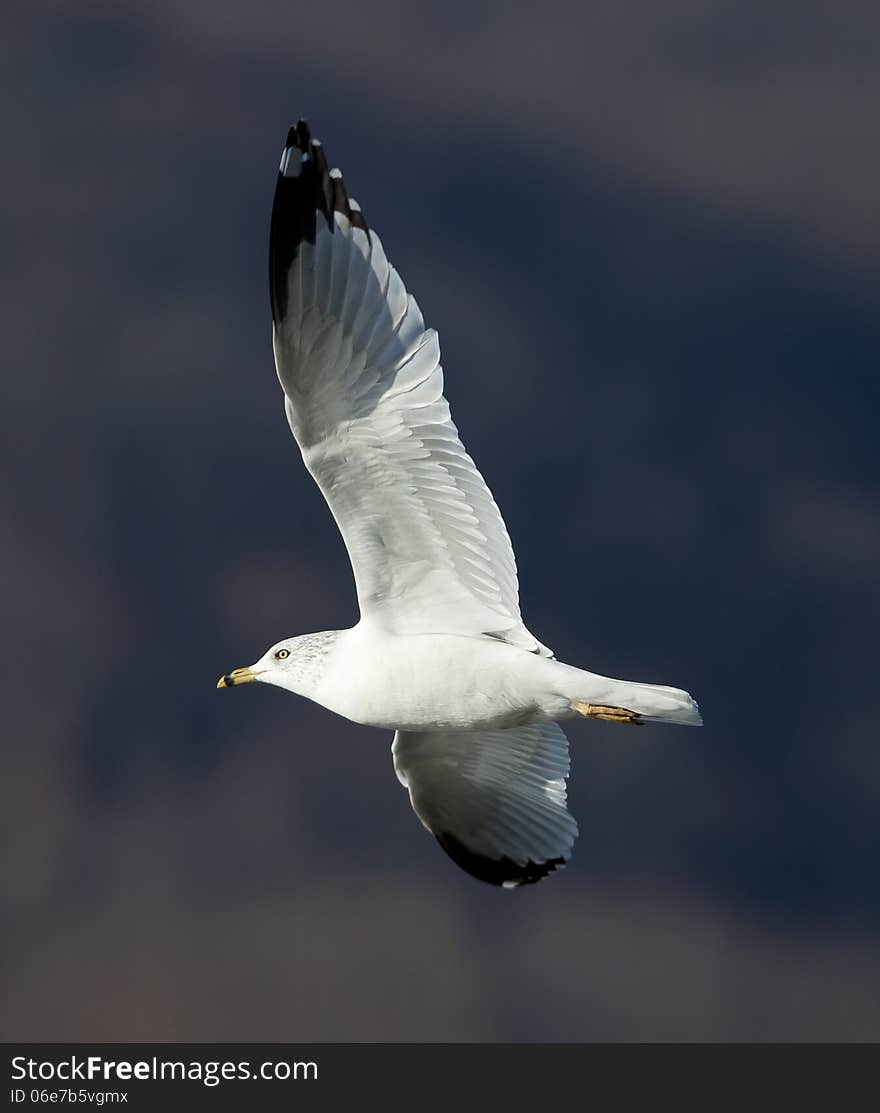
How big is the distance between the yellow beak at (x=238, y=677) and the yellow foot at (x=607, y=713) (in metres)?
2.16

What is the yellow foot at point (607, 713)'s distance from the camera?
10.7m

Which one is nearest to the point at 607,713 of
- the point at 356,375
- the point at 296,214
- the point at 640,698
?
the point at 640,698

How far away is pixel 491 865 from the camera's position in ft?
42.2

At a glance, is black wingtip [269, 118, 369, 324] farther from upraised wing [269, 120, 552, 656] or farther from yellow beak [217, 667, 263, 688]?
yellow beak [217, 667, 263, 688]

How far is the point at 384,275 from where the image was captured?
403 inches

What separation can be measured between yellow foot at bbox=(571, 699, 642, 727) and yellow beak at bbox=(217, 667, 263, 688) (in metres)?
2.16

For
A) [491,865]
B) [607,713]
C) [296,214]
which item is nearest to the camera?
[296,214]

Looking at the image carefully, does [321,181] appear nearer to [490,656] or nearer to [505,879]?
[490,656]

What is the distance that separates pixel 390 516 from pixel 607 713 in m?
1.70

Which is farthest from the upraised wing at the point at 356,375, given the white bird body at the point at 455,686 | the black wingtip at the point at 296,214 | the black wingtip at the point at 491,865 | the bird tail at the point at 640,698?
the black wingtip at the point at 491,865

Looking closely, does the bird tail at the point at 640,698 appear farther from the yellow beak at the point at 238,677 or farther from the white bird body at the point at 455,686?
the yellow beak at the point at 238,677

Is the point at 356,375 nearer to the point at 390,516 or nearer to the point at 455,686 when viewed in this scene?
the point at 390,516

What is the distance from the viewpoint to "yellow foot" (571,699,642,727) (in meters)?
10.7

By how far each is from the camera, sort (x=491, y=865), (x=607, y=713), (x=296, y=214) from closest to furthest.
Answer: (x=296, y=214)
(x=607, y=713)
(x=491, y=865)
